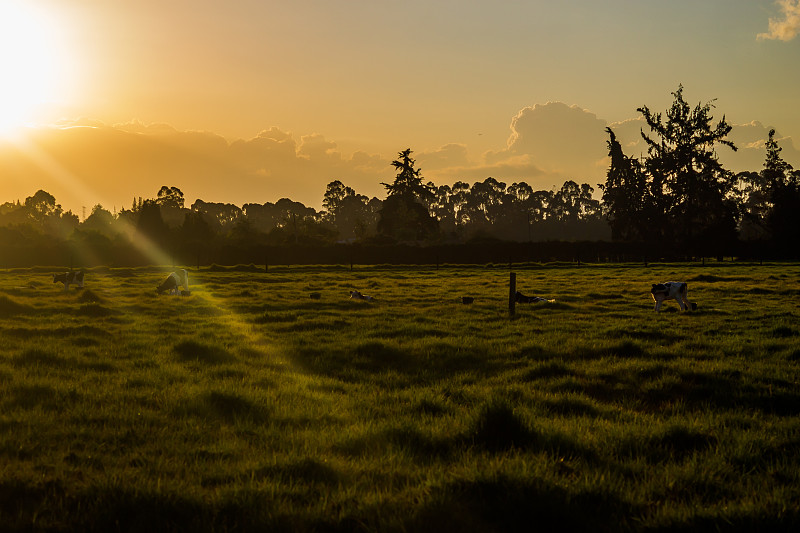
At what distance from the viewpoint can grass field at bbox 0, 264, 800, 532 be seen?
15.9 feet

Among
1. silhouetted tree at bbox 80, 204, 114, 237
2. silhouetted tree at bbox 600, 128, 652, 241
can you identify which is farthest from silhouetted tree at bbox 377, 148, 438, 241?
silhouetted tree at bbox 80, 204, 114, 237

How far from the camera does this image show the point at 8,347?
12859 mm

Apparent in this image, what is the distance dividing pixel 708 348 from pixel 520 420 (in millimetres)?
8062

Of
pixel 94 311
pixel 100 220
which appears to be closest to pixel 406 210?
pixel 100 220

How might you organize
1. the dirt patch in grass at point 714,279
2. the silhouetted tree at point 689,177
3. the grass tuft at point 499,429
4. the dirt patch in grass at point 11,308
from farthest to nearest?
the silhouetted tree at point 689,177 < the dirt patch in grass at point 714,279 < the dirt patch in grass at point 11,308 < the grass tuft at point 499,429

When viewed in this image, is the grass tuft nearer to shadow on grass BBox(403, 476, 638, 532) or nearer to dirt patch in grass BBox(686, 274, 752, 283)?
shadow on grass BBox(403, 476, 638, 532)

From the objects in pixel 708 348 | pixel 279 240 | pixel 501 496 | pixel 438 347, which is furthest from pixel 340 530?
pixel 279 240

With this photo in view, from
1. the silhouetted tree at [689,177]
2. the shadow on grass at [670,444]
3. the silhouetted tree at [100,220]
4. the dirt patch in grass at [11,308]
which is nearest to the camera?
the shadow on grass at [670,444]

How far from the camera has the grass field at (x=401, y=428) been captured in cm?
485

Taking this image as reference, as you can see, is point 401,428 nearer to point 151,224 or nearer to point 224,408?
point 224,408

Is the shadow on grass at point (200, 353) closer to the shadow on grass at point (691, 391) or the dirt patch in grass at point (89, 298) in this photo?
the shadow on grass at point (691, 391)

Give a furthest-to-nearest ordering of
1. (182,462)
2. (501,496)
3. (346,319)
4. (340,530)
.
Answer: (346,319), (182,462), (501,496), (340,530)

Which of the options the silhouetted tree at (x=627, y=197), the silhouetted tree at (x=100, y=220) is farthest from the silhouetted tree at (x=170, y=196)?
the silhouetted tree at (x=627, y=197)

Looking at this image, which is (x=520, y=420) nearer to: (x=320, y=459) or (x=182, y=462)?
(x=320, y=459)
